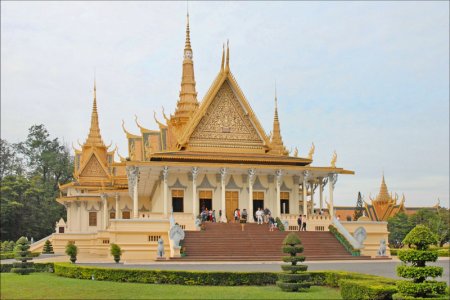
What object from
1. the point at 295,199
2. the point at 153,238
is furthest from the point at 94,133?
the point at 153,238

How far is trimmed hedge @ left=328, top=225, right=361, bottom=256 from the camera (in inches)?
1155

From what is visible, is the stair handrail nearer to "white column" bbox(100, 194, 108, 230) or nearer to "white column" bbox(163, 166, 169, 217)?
"white column" bbox(163, 166, 169, 217)

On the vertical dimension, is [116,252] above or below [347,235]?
below

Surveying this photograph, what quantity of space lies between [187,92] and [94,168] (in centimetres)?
1089

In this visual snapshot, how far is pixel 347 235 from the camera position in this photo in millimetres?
31078

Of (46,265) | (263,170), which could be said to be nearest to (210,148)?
(263,170)

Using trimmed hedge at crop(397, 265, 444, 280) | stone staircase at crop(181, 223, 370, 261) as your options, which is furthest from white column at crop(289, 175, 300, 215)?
trimmed hedge at crop(397, 265, 444, 280)

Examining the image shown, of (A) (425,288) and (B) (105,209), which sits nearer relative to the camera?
(A) (425,288)

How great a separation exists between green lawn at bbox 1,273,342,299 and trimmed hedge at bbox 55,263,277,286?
69cm

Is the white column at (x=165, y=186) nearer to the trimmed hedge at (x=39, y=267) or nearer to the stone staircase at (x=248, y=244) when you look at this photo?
the stone staircase at (x=248, y=244)

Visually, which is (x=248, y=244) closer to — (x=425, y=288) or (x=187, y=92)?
(x=187, y=92)

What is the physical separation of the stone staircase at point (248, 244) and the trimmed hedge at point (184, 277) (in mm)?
8870

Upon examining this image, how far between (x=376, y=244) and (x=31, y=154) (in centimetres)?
4575

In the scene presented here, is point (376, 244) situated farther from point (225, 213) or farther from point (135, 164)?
point (135, 164)
